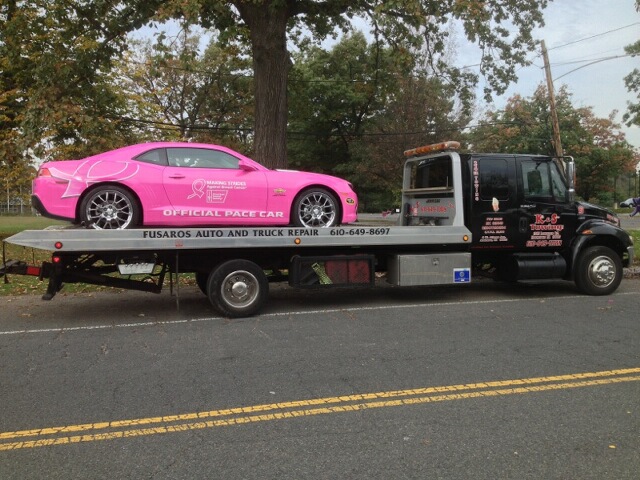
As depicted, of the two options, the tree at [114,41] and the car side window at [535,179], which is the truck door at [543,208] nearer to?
the car side window at [535,179]

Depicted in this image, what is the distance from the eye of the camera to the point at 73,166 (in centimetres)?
685

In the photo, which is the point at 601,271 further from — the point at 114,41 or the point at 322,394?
the point at 114,41

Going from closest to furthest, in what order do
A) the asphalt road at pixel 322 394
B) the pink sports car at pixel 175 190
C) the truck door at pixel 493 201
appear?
the asphalt road at pixel 322 394, the pink sports car at pixel 175 190, the truck door at pixel 493 201

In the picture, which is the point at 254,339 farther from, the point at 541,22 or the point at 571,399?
the point at 541,22

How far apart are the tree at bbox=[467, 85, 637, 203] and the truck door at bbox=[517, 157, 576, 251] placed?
32397mm

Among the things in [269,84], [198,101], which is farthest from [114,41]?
[198,101]

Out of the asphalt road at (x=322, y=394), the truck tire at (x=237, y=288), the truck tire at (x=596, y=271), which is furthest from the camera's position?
the truck tire at (x=596, y=271)

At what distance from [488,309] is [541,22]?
34.5 ft

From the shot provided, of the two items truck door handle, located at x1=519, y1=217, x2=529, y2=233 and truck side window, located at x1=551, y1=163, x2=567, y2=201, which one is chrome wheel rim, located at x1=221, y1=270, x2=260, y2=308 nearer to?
truck door handle, located at x1=519, y1=217, x2=529, y2=233

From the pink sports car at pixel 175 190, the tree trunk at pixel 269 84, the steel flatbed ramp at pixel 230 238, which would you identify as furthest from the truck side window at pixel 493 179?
the tree trunk at pixel 269 84

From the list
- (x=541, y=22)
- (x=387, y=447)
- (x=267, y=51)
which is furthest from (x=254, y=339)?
(x=541, y=22)

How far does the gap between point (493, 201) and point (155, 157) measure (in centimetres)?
517

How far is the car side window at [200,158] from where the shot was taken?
7.32 m

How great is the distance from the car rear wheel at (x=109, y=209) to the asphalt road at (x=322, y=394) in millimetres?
1361
